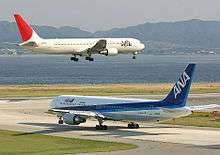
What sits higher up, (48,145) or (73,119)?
(48,145)

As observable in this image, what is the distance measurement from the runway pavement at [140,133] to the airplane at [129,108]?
1.42 m

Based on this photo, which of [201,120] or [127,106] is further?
[201,120]

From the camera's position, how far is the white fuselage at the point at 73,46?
13512cm

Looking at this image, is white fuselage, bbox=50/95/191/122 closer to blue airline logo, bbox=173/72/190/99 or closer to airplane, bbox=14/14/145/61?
blue airline logo, bbox=173/72/190/99

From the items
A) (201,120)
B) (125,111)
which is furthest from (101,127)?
(201,120)

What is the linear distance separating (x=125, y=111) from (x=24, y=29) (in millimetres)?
75565

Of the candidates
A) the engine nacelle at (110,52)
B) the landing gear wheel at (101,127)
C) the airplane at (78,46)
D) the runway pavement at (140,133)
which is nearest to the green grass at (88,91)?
the airplane at (78,46)

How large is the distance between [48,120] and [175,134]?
74.4 feet

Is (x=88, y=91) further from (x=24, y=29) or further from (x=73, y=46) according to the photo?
(x=24, y=29)

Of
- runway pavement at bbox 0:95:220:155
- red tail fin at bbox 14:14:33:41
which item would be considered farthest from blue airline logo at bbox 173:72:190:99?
red tail fin at bbox 14:14:33:41

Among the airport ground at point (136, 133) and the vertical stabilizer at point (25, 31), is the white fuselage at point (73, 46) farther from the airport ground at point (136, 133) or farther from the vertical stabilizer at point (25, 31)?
the airport ground at point (136, 133)

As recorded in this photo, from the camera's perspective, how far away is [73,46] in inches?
5433

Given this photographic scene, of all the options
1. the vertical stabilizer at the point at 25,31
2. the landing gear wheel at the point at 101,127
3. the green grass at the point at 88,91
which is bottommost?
the green grass at the point at 88,91

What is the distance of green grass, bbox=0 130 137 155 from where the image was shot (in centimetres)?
5438
